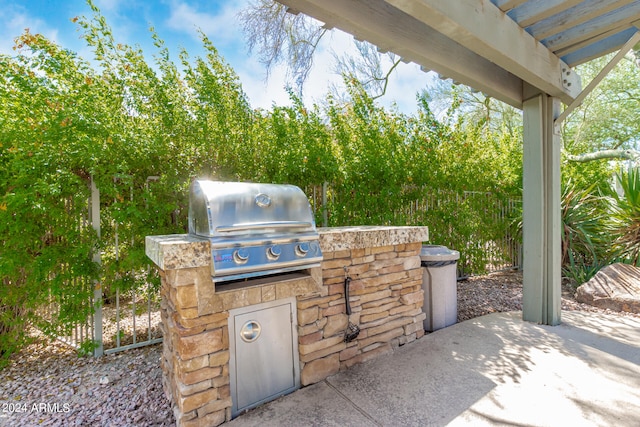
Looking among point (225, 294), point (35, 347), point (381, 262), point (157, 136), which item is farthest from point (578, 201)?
point (35, 347)

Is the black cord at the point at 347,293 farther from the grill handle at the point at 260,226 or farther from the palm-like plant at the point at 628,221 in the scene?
the palm-like plant at the point at 628,221

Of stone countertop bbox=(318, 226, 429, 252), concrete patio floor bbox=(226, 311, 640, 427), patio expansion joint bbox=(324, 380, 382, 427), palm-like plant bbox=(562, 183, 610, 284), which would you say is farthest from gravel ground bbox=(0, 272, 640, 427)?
palm-like plant bbox=(562, 183, 610, 284)

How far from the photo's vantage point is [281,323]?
212 centimetres

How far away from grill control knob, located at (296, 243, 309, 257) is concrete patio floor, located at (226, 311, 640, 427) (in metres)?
0.98

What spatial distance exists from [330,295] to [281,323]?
449mm

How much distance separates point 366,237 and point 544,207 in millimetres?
2217

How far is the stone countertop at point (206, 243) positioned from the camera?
168 centimetres

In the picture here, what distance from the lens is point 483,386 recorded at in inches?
86.7

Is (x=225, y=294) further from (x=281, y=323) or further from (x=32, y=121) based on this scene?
(x=32, y=121)

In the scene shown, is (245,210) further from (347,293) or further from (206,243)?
(347,293)

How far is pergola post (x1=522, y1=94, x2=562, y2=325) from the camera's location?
3316 millimetres

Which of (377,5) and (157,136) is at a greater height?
(377,5)

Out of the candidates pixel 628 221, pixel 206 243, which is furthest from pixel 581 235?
pixel 206 243

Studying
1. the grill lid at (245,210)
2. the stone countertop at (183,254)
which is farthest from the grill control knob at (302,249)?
the stone countertop at (183,254)
